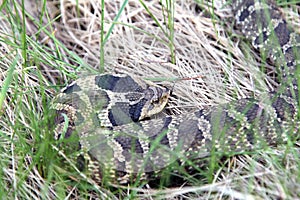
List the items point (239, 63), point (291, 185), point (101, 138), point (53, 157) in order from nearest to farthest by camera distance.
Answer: point (291, 185)
point (53, 157)
point (101, 138)
point (239, 63)

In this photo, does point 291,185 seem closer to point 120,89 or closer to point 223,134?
point 223,134

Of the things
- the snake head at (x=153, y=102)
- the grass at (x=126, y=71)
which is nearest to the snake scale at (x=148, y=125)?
the snake head at (x=153, y=102)

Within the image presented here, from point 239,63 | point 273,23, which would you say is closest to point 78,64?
point 239,63

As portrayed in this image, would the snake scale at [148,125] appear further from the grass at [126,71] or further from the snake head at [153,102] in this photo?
the grass at [126,71]

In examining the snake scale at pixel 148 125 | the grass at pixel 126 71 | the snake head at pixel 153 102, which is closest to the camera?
the grass at pixel 126 71

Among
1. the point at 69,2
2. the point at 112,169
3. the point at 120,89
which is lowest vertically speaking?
the point at 112,169

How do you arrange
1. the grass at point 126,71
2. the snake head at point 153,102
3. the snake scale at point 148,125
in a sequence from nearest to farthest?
1. the grass at point 126,71
2. the snake scale at point 148,125
3. the snake head at point 153,102

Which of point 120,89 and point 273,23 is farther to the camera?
point 273,23

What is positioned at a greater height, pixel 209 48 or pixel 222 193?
pixel 209 48
